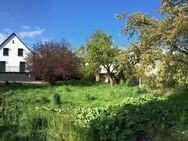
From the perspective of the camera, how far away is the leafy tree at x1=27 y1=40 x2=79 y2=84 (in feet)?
117

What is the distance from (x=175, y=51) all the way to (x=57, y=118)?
9496 mm

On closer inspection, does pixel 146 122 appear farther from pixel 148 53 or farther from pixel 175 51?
pixel 175 51

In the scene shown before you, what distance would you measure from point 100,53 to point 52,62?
7.83 m

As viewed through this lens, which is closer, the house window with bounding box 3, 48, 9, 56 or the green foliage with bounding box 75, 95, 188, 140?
the green foliage with bounding box 75, 95, 188, 140

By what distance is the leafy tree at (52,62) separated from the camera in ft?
117

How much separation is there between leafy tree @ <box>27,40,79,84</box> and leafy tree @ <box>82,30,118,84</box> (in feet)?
11.1

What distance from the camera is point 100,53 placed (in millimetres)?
41531

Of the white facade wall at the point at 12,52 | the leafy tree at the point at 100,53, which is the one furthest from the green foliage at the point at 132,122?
the white facade wall at the point at 12,52

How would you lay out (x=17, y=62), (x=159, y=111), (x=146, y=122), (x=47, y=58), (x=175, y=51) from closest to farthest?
(x=146, y=122)
(x=159, y=111)
(x=175, y=51)
(x=47, y=58)
(x=17, y=62)

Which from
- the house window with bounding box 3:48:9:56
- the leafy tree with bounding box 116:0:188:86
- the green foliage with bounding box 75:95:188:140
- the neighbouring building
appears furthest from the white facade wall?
the green foliage with bounding box 75:95:188:140

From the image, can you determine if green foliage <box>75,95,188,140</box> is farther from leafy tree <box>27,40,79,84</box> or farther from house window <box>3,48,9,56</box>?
house window <box>3,48,9,56</box>

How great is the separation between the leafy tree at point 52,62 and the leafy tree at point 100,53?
3.38 m

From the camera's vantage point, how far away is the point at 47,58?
36.3m

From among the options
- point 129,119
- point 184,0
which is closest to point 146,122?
point 129,119
